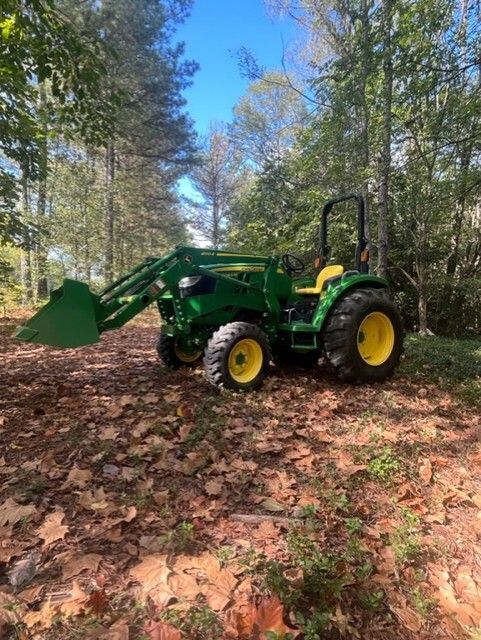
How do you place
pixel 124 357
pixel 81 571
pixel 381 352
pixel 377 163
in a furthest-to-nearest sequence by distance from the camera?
pixel 377 163, pixel 124 357, pixel 381 352, pixel 81 571

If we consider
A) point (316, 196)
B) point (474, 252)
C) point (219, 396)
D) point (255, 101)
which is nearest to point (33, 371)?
point (219, 396)

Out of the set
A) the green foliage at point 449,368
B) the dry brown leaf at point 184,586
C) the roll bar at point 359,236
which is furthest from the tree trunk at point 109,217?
the dry brown leaf at point 184,586

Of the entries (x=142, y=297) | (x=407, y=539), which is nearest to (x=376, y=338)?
(x=142, y=297)

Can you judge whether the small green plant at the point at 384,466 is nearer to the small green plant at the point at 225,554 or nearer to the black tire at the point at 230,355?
the small green plant at the point at 225,554

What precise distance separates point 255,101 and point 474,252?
1375 cm

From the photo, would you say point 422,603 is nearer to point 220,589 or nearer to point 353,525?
point 353,525

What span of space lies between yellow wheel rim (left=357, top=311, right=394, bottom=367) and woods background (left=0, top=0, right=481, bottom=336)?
2222 mm

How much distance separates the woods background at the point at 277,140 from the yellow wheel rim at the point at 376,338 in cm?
222

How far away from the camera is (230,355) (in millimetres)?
4324

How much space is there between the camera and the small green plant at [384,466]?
2.87 meters

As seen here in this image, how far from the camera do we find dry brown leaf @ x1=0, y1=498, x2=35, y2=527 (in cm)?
219

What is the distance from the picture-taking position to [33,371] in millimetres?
5195

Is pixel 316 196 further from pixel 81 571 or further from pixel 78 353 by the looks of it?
pixel 81 571

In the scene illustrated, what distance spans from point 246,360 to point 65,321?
1.86 meters
